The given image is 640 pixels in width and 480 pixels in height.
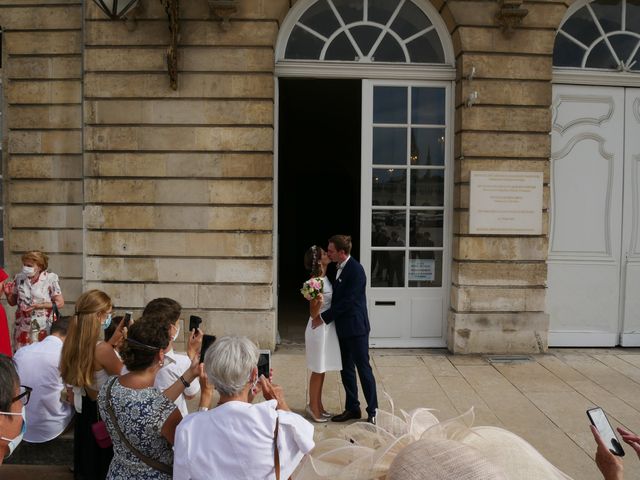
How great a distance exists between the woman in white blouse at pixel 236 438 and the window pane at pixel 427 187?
5666mm

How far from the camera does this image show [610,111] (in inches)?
301

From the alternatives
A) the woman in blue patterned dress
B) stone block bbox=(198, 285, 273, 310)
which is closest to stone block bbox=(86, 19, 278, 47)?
stone block bbox=(198, 285, 273, 310)

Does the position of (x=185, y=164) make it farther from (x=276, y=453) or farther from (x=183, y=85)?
Result: (x=276, y=453)

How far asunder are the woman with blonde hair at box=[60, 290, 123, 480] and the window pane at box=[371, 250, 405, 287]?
185 inches

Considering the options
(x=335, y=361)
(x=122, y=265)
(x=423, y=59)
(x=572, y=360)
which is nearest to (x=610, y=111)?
(x=423, y=59)

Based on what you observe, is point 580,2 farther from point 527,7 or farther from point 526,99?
point 526,99

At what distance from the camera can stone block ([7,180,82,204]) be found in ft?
24.2

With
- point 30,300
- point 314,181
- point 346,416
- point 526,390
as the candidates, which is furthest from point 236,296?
point 314,181

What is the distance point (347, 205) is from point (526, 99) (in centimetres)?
1073

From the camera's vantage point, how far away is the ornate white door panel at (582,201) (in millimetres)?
7637

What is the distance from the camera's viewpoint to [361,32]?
7484 millimetres

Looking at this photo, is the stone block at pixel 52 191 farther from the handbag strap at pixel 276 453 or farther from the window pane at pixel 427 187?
the handbag strap at pixel 276 453

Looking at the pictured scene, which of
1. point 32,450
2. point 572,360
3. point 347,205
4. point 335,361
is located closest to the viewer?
point 32,450

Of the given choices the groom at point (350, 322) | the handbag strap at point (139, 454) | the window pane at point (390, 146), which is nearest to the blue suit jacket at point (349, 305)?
the groom at point (350, 322)
